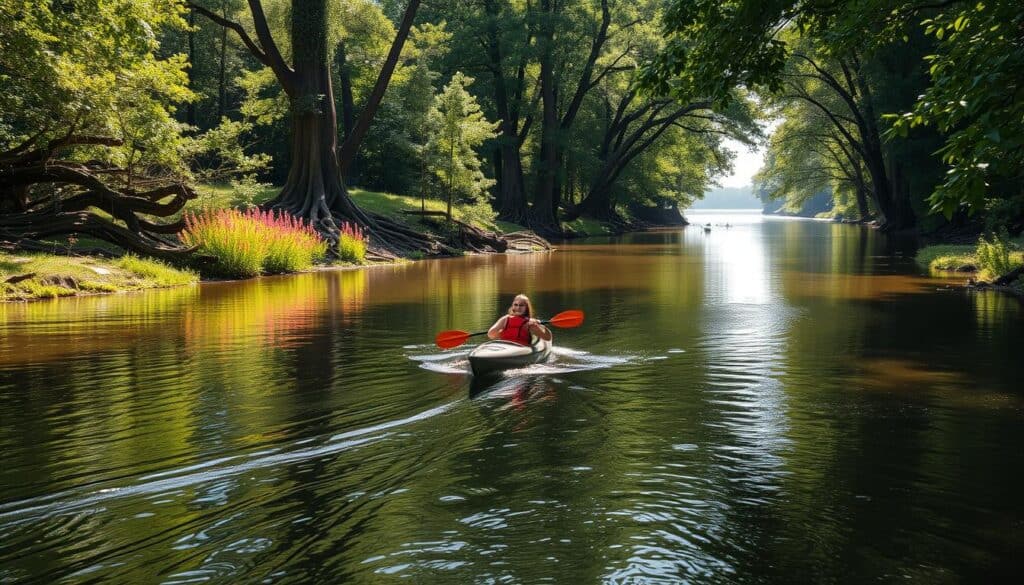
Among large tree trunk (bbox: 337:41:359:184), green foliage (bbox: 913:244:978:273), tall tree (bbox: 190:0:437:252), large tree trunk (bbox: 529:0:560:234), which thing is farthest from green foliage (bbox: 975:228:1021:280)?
large tree trunk (bbox: 337:41:359:184)

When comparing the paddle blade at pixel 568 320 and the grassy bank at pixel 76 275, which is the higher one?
the grassy bank at pixel 76 275

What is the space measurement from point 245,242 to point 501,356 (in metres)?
15.1

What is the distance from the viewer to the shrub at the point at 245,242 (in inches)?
962

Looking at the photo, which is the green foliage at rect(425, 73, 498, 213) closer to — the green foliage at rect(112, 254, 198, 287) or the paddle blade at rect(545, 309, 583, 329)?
the green foliage at rect(112, 254, 198, 287)

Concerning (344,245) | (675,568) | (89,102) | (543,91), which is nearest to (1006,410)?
(675,568)

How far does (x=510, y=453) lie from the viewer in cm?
789

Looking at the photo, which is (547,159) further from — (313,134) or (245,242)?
(245,242)

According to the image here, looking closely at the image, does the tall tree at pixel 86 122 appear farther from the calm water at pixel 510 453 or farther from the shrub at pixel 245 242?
the calm water at pixel 510 453

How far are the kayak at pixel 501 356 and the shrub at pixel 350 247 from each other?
60.4ft

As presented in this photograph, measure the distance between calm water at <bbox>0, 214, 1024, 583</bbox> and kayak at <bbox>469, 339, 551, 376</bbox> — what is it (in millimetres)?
371

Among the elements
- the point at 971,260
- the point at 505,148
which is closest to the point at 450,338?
the point at 971,260

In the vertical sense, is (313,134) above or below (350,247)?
above

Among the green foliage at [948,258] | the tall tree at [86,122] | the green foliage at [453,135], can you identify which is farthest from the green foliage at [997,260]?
the green foliage at [453,135]

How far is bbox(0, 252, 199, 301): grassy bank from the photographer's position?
18703 mm
